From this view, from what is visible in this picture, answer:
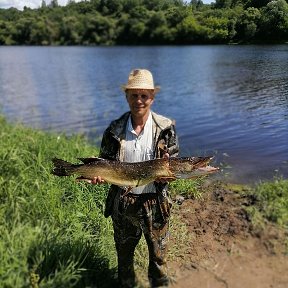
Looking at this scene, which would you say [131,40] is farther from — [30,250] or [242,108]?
[30,250]

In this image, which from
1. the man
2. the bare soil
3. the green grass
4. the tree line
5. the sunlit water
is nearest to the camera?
the man

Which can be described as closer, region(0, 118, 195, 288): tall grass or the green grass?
region(0, 118, 195, 288): tall grass

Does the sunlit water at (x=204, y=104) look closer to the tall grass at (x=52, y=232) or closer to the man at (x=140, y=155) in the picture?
the tall grass at (x=52, y=232)

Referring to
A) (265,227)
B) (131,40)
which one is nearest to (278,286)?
(265,227)

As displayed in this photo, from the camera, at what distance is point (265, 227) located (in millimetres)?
6473

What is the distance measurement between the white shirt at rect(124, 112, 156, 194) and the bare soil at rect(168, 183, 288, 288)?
1.96m

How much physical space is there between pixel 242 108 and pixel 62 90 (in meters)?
14.1

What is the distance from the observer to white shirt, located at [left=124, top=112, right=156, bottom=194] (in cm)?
Result: 436

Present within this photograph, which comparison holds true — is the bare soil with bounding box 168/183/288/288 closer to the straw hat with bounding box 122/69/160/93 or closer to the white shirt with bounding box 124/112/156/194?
the white shirt with bounding box 124/112/156/194

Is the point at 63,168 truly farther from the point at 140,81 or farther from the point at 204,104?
the point at 204,104

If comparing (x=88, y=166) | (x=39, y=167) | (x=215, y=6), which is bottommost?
(x=39, y=167)

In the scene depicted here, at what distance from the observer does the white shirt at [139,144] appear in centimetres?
436

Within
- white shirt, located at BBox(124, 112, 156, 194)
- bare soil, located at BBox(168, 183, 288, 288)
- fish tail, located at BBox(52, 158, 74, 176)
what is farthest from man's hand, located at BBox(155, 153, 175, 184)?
bare soil, located at BBox(168, 183, 288, 288)

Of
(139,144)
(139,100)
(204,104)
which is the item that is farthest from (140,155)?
(204,104)
